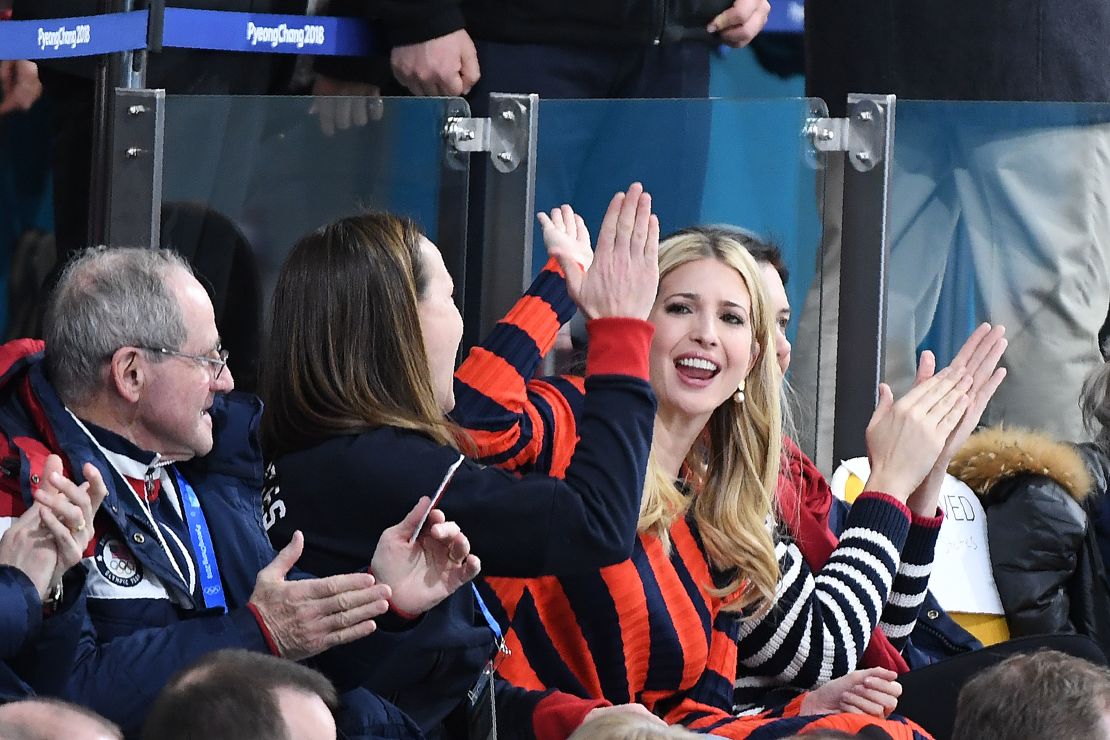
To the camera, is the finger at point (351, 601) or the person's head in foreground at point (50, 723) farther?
the finger at point (351, 601)

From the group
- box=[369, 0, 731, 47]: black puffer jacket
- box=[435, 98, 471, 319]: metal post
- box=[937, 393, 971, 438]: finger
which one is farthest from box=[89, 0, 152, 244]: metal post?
box=[937, 393, 971, 438]: finger

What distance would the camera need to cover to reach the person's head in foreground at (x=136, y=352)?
3469 mm

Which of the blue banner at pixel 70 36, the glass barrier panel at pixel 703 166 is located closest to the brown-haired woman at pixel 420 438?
the glass barrier panel at pixel 703 166

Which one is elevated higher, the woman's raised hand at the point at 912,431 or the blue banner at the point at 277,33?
the blue banner at the point at 277,33

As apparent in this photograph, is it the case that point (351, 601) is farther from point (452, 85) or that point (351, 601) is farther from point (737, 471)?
point (452, 85)

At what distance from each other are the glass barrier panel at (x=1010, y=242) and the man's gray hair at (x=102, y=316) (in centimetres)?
207

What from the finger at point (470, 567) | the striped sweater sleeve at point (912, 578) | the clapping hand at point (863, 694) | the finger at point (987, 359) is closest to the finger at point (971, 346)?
the finger at point (987, 359)

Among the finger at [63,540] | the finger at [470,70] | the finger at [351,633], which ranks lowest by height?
the finger at [351,633]

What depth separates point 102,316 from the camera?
3.51 metres

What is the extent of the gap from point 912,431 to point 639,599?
2.51ft

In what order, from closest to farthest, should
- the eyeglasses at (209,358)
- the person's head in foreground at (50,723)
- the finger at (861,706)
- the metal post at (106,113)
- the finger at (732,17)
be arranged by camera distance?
the person's head in foreground at (50,723) → the eyeglasses at (209,358) → the finger at (861,706) → the metal post at (106,113) → the finger at (732,17)

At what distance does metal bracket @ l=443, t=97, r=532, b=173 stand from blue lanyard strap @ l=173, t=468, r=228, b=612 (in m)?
1.53

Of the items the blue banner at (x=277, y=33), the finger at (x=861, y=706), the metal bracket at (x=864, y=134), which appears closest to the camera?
the finger at (x=861, y=706)

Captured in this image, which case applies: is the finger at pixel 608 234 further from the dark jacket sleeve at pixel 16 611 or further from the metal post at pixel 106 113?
the metal post at pixel 106 113
